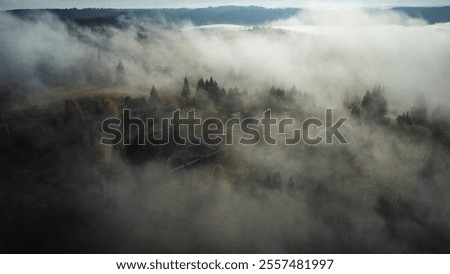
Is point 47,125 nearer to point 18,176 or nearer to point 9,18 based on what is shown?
point 18,176

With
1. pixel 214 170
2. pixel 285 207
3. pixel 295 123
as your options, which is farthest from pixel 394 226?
pixel 295 123

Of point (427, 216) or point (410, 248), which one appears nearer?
point (410, 248)

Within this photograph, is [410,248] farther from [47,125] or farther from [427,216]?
[47,125]

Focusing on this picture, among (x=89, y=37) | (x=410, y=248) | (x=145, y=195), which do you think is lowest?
(x=410, y=248)

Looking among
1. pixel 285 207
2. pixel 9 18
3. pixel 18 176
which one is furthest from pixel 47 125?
pixel 9 18
